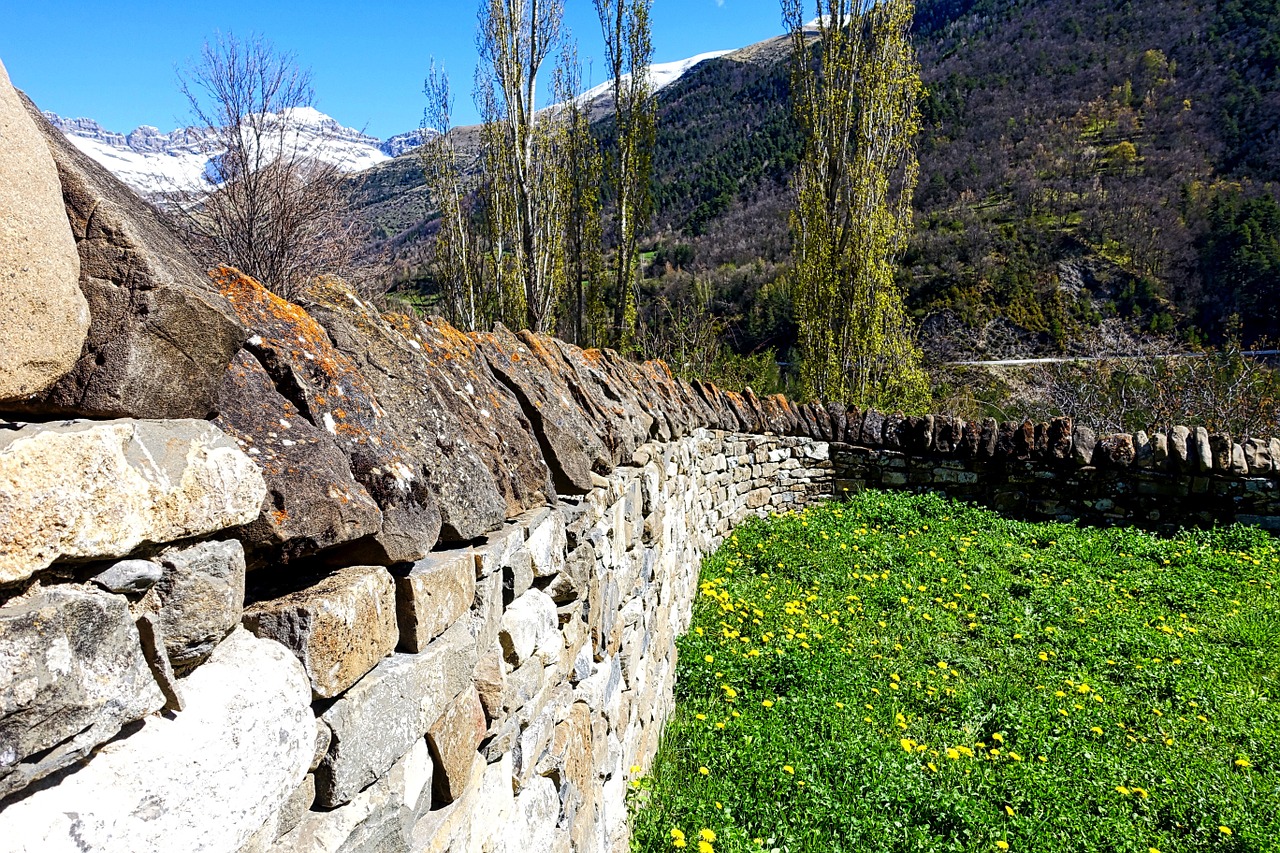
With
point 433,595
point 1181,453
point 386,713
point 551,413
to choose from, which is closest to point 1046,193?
point 1181,453

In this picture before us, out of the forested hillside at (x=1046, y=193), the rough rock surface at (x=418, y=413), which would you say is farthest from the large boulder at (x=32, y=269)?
the forested hillside at (x=1046, y=193)

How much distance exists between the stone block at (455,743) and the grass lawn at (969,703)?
60.2 inches

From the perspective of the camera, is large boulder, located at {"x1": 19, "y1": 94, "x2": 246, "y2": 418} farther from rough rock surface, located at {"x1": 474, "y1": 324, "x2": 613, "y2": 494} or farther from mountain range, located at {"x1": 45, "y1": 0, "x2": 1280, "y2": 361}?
mountain range, located at {"x1": 45, "y1": 0, "x2": 1280, "y2": 361}

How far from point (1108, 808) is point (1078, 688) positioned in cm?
113

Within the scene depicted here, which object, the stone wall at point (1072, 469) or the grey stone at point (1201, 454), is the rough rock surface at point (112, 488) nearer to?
the stone wall at point (1072, 469)

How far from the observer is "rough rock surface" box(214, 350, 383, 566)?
36.8 inches

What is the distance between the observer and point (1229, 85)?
123ft

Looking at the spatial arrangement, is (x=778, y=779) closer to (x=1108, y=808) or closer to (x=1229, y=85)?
(x=1108, y=808)

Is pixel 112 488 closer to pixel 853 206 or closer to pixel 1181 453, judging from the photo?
pixel 1181 453

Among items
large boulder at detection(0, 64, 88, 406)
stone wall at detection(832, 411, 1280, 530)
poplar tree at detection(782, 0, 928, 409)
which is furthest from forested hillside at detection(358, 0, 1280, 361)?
large boulder at detection(0, 64, 88, 406)

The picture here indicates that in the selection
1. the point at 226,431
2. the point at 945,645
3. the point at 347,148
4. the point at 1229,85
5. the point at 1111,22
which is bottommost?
the point at 945,645

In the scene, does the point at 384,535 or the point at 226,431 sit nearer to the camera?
the point at 226,431

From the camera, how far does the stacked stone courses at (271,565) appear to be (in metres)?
0.63

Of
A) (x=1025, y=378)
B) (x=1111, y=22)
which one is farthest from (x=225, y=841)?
(x=1111, y=22)
